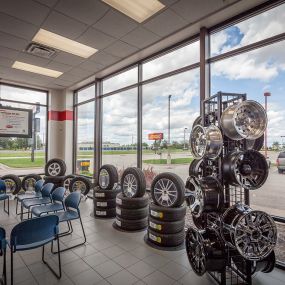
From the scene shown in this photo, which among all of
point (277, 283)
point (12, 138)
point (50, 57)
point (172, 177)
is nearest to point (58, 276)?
point (172, 177)

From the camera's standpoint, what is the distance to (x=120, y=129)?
5.55m

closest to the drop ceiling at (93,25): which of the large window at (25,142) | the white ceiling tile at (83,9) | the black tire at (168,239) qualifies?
the white ceiling tile at (83,9)

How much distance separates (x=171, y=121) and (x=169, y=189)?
1.60 meters

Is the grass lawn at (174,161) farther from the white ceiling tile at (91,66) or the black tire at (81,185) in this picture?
the white ceiling tile at (91,66)

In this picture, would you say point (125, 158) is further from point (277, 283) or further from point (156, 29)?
point (277, 283)

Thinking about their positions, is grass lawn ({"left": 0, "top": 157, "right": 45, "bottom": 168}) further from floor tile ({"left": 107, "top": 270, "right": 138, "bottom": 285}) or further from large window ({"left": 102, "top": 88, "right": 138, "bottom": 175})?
floor tile ({"left": 107, "top": 270, "right": 138, "bottom": 285})

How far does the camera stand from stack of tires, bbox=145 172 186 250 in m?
2.97

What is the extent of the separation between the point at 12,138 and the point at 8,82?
1.69m

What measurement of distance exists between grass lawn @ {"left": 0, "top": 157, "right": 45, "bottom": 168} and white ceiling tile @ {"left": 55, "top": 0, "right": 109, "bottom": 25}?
5156 millimetres

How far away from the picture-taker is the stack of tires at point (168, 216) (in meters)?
2.97

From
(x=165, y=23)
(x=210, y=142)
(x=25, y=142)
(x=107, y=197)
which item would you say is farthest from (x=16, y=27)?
(x=25, y=142)

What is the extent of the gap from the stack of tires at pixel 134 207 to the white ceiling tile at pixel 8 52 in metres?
3.48

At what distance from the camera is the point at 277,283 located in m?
2.22

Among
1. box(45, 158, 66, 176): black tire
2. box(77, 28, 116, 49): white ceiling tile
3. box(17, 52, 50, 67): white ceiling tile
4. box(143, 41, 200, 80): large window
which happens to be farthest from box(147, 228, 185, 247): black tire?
box(17, 52, 50, 67): white ceiling tile
